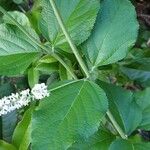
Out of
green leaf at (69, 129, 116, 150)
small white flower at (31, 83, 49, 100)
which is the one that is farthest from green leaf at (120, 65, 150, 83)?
small white flower at (31, 83, 49, 100)

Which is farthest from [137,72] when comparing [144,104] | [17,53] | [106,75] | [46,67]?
[17,53]

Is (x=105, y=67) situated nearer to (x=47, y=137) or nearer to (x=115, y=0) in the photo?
(x=115, y=0)

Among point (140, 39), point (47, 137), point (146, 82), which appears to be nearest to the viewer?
point (47, 137)

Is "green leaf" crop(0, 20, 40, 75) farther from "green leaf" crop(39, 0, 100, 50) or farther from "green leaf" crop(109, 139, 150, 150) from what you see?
"green leaf" crop(109, 139, 150, 150)

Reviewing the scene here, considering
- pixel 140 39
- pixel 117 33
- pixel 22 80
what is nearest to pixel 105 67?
pixel 117 33

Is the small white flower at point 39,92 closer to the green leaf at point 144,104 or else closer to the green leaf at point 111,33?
the green leaf at point 111,33

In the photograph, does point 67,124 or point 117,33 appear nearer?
point 67,124

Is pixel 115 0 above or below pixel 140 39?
above

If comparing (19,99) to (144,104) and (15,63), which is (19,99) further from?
(144,104)
